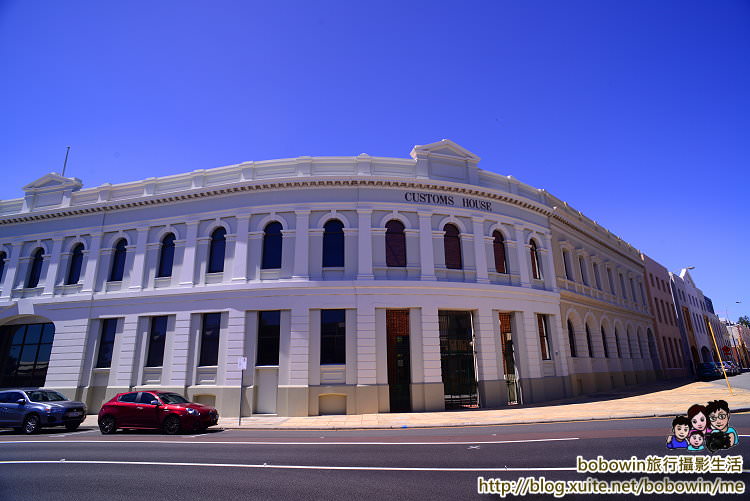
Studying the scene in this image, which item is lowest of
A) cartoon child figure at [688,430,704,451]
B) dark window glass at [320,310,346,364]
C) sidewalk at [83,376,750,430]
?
sidewalk at [83,376,750,430]

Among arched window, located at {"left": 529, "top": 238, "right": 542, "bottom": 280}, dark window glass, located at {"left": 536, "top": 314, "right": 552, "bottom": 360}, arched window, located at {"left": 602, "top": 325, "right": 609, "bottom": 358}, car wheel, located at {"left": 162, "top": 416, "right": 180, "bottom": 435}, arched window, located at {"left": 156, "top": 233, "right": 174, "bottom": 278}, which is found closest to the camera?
car wheel, located at {"left": 162, "top": 416, "right": 180, "bottom": 435}

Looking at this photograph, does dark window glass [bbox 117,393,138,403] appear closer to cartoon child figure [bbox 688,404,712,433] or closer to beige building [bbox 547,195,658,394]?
cartoon child figure [bbox 688,404,712,433]

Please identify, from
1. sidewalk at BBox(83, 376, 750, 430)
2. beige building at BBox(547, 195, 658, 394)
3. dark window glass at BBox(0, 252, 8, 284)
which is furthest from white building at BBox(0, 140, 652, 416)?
beige building at BBox(547, 195, 658, 394)

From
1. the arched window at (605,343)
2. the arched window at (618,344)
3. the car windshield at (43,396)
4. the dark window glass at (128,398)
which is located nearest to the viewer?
the dark window glass at (128,398)

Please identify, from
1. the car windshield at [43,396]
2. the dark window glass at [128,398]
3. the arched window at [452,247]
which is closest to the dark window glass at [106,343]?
the car windshield at [43,396]

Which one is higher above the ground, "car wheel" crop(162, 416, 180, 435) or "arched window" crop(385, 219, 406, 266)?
"arched window" crop(385, 219, 406, 266)

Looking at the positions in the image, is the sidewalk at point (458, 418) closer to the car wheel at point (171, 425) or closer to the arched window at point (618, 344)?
the car wheel at point (171, 425)

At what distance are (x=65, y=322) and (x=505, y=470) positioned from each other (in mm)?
25695

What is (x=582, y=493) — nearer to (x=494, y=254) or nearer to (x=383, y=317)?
(x=383, y=317)

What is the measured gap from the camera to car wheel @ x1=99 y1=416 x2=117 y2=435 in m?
14.7

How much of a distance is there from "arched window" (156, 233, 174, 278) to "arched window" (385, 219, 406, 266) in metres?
12.3

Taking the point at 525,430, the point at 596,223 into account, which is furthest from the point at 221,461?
the point at 596,223

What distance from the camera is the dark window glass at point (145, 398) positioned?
585 inches

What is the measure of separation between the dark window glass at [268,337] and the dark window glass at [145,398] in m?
5.06
